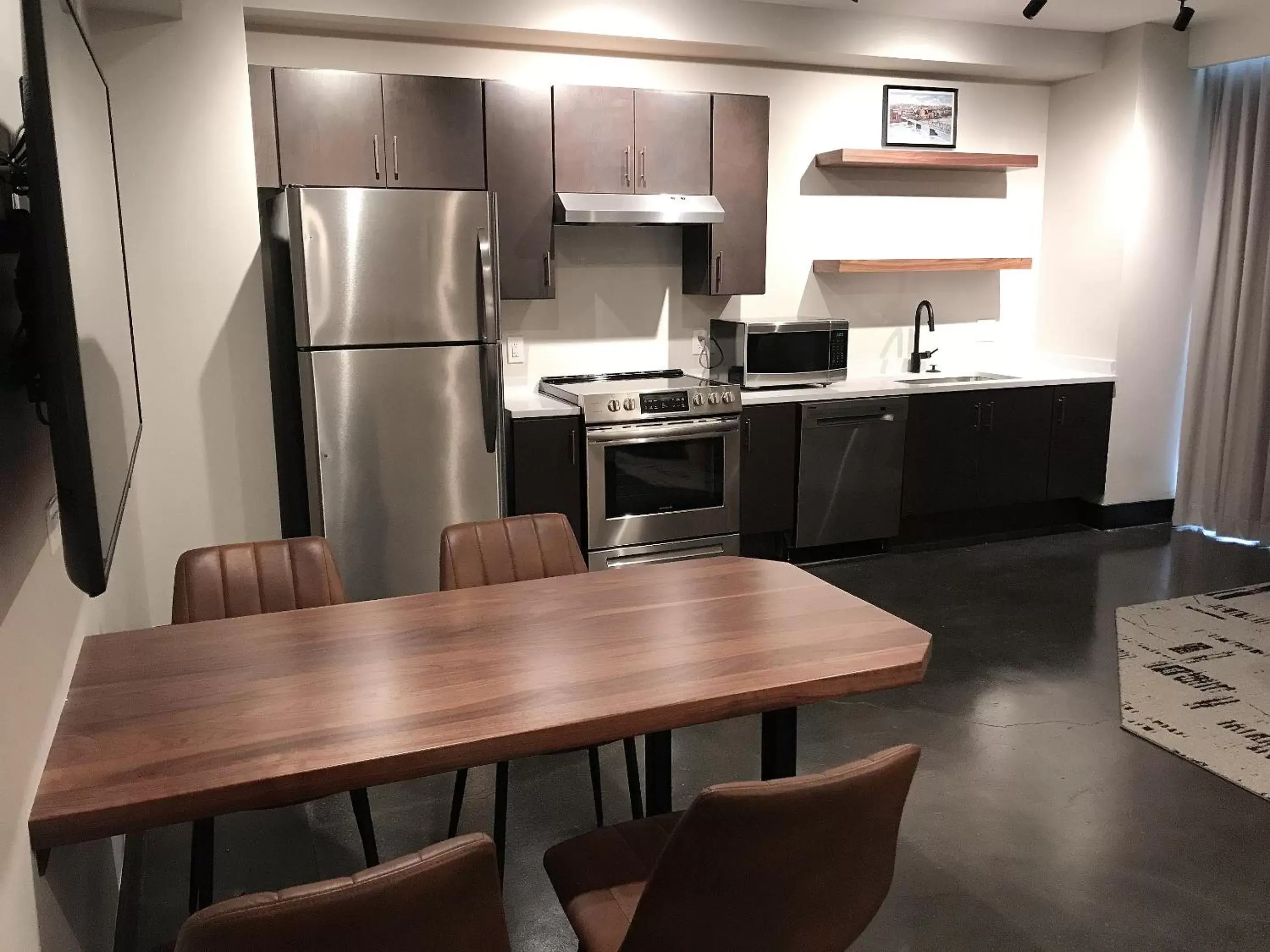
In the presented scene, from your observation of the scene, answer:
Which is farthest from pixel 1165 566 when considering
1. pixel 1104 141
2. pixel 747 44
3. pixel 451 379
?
pixel 451 379

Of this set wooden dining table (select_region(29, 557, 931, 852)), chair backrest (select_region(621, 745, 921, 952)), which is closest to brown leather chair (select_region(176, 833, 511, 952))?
chair backrest (select_region(621, 745, 921, 952))

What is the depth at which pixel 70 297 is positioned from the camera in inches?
46.1

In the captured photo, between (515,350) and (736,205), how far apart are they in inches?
49.1

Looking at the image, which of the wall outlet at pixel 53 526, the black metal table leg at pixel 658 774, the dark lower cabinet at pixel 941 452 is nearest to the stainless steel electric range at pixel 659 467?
the dark lower cabinet at pixel 941 452

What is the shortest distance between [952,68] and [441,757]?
4859 mm

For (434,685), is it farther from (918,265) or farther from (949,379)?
(949,379)

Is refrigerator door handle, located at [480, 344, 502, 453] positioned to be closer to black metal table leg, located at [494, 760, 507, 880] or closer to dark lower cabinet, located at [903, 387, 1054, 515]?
black metal table leg, located at [494, 760, 507, 880]

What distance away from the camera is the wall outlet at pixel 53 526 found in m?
1.68

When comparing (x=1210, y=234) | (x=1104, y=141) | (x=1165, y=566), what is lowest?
(x=1165, y=566)

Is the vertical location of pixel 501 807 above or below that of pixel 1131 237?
below

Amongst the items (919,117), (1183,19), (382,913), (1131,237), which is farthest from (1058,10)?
(382,913)

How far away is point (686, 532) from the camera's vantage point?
14.9 feet

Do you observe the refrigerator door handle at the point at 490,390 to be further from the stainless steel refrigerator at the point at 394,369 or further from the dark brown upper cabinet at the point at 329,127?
the dark brown upper cabinet at the point at 329,127

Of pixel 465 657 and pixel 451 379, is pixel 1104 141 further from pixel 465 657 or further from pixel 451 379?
pixel 465 657
